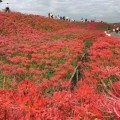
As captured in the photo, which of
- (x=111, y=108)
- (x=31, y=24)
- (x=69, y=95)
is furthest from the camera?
(x=31, y=24)

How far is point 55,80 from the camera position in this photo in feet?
34.7

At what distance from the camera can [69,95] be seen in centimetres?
468

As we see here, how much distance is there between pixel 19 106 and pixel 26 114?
10cm

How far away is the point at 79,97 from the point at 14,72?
702cm

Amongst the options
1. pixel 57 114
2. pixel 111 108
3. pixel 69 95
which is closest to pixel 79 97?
pixel 69 95

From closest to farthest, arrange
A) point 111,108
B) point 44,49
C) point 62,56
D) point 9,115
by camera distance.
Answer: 1. point 111,108
2. point 9,115
3. point 62,56
4. point 44,49

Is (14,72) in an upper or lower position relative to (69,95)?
lower

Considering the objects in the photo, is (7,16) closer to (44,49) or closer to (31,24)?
(31,24)

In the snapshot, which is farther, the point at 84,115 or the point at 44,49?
the point at 44,49

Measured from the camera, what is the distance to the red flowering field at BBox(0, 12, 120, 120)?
379 cm

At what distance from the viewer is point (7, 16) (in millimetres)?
31531

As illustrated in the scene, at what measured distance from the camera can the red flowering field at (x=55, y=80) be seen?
149 inches

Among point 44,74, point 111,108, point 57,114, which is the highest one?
point 111,108

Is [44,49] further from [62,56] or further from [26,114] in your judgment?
[26,114]
